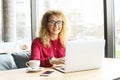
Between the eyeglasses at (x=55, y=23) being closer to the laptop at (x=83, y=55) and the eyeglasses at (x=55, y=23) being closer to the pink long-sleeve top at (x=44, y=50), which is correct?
the pink long-sleeve top at (x=44, y=50)

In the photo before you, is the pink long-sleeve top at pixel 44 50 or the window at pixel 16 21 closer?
the pink long-sleeve top at pixel 44 50

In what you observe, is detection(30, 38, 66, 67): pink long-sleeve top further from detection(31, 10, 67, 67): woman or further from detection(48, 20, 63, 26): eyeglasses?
detection(48, 20, 63, 26): eyeglasses

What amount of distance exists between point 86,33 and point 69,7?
610 mm

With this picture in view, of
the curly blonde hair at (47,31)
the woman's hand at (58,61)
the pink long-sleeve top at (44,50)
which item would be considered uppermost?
the curly blonde hair at (47,31)

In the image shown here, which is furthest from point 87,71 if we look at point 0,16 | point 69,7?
point 0,16

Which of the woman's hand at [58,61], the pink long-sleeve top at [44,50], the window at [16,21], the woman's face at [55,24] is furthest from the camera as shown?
the window at [16,21]

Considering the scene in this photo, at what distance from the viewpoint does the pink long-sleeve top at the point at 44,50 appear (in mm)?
2201

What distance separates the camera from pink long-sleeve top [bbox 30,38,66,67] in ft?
7.22

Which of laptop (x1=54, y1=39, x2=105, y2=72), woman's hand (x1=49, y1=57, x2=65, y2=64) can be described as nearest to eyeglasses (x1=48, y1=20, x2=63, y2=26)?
woman's hand (x1=49, y1=57, x2=65, y2=64)

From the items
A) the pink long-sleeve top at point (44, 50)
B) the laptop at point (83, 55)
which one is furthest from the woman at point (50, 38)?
the laptop at point (83, 55)

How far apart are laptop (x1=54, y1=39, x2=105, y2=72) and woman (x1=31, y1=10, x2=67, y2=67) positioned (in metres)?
0.47

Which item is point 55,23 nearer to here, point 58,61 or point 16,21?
point 58,61

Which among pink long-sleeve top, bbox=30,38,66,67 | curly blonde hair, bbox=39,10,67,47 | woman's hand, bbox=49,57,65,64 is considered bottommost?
woman's hand, bbox=49,57,65,64

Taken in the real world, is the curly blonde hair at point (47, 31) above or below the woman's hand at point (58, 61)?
above
